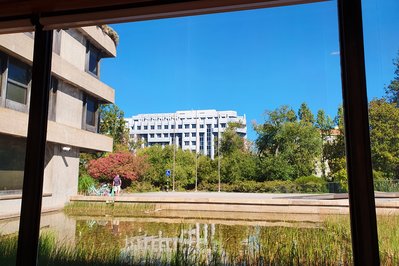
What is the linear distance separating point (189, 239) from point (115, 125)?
910 millimetres

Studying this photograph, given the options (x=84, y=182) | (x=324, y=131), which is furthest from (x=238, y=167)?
(x=84, y=182)

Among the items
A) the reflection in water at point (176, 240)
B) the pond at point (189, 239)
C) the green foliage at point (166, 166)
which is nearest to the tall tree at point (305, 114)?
the pond at point (189, 239)

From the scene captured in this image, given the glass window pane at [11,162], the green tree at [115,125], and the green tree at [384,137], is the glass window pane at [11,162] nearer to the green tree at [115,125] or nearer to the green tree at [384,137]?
the green tree at [115,125]

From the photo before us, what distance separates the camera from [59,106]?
2.04 metres

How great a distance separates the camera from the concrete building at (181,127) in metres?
2.06

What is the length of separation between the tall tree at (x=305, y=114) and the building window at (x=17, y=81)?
1.63 metres

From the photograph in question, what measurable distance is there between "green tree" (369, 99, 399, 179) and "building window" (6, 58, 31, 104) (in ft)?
6.22

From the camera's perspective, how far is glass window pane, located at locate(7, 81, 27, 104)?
192 centimetres

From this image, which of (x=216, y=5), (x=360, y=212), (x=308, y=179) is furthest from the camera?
(x=308, y=179)

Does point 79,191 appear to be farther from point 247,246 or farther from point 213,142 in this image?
point 247,246

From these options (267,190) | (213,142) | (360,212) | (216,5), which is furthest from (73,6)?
(360,212)

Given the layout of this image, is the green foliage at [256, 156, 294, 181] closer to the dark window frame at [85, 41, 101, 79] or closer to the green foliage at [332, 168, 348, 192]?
the green foliage at [332, 168, 348, 192]

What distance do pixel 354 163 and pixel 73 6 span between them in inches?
64.9

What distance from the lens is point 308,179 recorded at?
1.66 metres
